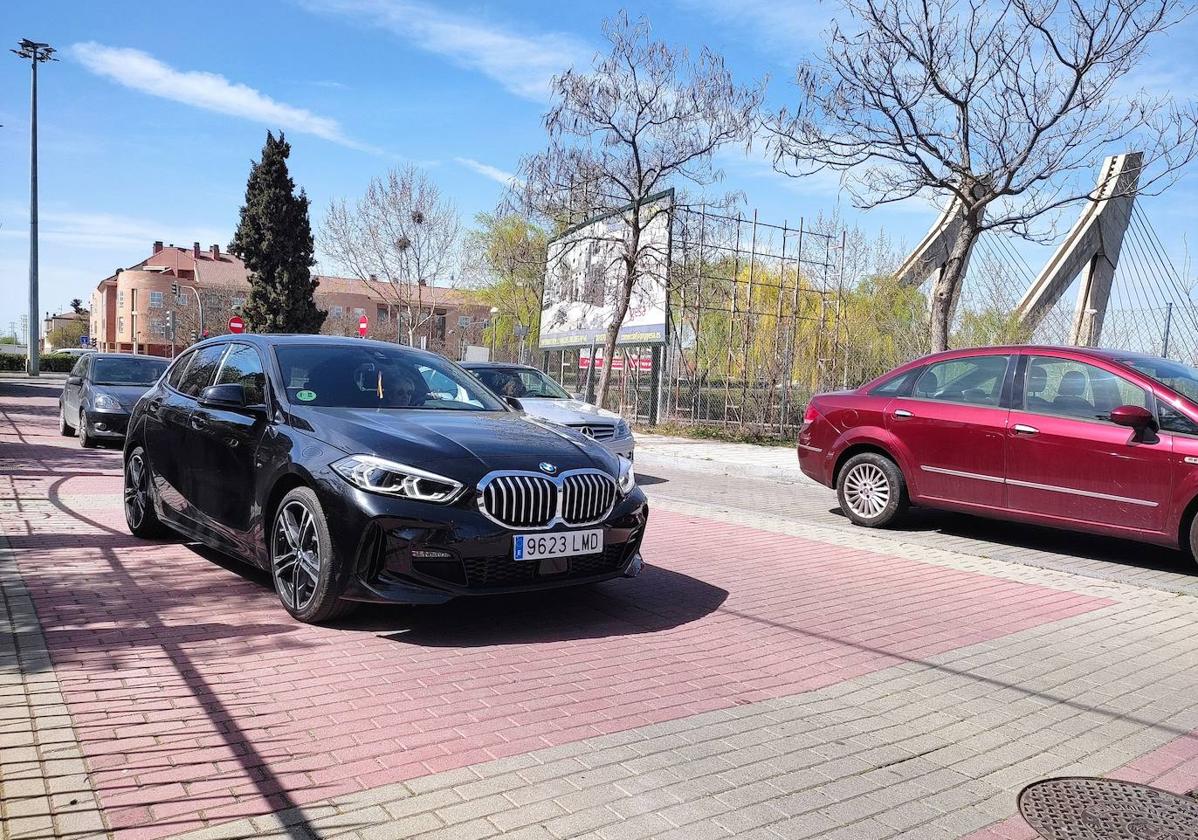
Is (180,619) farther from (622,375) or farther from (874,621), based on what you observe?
(622,375)

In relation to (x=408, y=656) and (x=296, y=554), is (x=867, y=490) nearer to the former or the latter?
(x=408, y=656)

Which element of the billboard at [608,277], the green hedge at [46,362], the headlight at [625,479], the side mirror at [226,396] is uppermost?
the billboard at [608,277]

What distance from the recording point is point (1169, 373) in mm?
7590

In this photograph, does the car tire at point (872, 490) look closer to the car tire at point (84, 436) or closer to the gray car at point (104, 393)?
the gray car at point (104, 393)

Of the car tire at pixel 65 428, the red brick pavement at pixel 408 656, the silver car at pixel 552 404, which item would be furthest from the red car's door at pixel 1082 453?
the car tire at pixel 65 428

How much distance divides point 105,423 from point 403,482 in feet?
37.4

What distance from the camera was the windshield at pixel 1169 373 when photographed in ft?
24.0

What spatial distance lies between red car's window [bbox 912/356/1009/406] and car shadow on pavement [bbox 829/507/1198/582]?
4.16 feet

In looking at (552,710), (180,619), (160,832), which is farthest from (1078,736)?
(180,619)

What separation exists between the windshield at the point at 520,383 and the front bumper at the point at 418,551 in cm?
704

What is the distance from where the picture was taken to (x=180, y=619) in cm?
504

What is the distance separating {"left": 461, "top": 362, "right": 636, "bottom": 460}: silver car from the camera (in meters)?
10.8

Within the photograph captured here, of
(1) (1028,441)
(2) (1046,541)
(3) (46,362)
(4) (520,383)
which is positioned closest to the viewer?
(1) (1028,441)

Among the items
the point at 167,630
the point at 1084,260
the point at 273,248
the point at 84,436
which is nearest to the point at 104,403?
the point at 84,436
